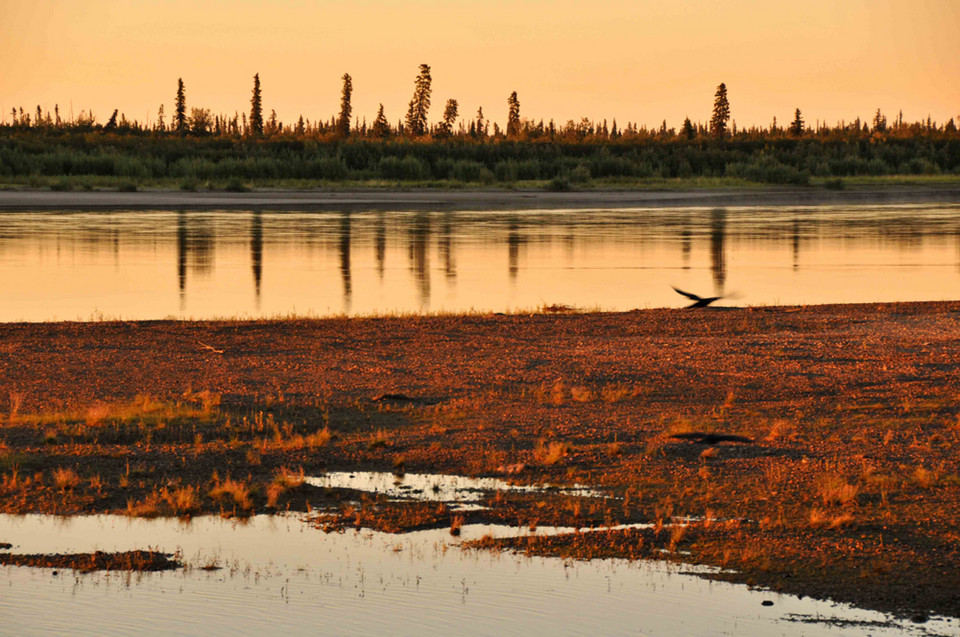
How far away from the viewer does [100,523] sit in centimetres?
921

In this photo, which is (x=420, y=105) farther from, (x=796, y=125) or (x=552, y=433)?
(x=552, y=433)

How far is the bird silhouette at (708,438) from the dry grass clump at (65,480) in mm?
5006

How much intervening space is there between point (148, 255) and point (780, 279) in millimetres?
15408

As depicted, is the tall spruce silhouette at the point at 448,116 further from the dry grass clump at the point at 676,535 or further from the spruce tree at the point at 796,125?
the dry grass clump at the point at 676,535

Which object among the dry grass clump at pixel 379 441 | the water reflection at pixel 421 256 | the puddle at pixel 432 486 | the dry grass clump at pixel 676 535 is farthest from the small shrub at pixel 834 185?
the dry grass clump at pixel 676 535

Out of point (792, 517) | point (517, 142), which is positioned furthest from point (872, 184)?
point (792, 517)

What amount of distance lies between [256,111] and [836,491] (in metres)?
132

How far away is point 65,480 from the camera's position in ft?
33.0

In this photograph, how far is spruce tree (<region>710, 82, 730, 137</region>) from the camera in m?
133

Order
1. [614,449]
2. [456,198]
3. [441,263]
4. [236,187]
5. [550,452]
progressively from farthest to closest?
[236,187]
[456,198]
[441,263]
[614,449]
[550,452]

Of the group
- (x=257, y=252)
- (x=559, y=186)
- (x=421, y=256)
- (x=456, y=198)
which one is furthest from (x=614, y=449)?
(x=559, y=186)

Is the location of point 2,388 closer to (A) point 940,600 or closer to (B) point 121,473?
(B) point 121,473

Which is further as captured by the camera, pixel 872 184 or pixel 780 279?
pixel 872 184

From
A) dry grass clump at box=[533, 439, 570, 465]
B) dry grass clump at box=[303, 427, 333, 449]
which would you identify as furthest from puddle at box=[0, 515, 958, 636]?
dry grass clump at box=[303, 427, 333, 449]
